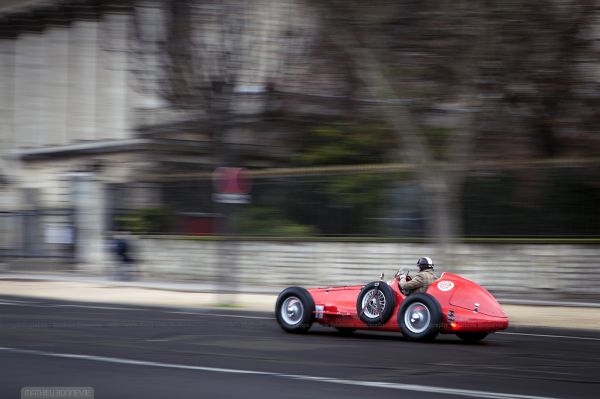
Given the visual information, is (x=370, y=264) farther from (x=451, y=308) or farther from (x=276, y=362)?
(x=276, y=362)

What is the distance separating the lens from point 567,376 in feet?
30.9

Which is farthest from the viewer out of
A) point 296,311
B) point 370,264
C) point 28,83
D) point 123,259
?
point 28,83

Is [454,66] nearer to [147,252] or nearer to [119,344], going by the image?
[119,344]

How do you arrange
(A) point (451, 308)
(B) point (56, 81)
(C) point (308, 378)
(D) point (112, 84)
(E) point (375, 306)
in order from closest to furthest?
(C) point (308, 378) < (A) point (451, 308) < (E) point (375, 306) < (D) point (112, 84) < (B) point (56, 81)

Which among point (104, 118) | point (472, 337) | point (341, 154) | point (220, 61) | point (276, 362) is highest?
point (220, 61)

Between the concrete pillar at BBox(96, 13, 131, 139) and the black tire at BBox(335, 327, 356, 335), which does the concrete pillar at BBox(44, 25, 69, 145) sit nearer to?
the concrete pillar at BBox(96, 13, 131, 139)

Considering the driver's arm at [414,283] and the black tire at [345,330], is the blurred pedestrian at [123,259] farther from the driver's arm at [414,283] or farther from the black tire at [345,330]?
the driver's arm at [414,283]

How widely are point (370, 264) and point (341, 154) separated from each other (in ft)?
16.6

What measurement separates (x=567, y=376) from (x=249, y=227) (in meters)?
18.3

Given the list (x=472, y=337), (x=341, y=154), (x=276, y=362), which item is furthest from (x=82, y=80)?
(x=276, y=362)

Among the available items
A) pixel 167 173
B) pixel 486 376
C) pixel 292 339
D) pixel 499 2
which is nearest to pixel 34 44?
pixel 167 173

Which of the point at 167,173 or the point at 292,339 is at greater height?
the point at 167,173

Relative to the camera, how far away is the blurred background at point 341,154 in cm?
1855

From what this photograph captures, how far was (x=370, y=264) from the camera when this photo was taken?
2447 cm
